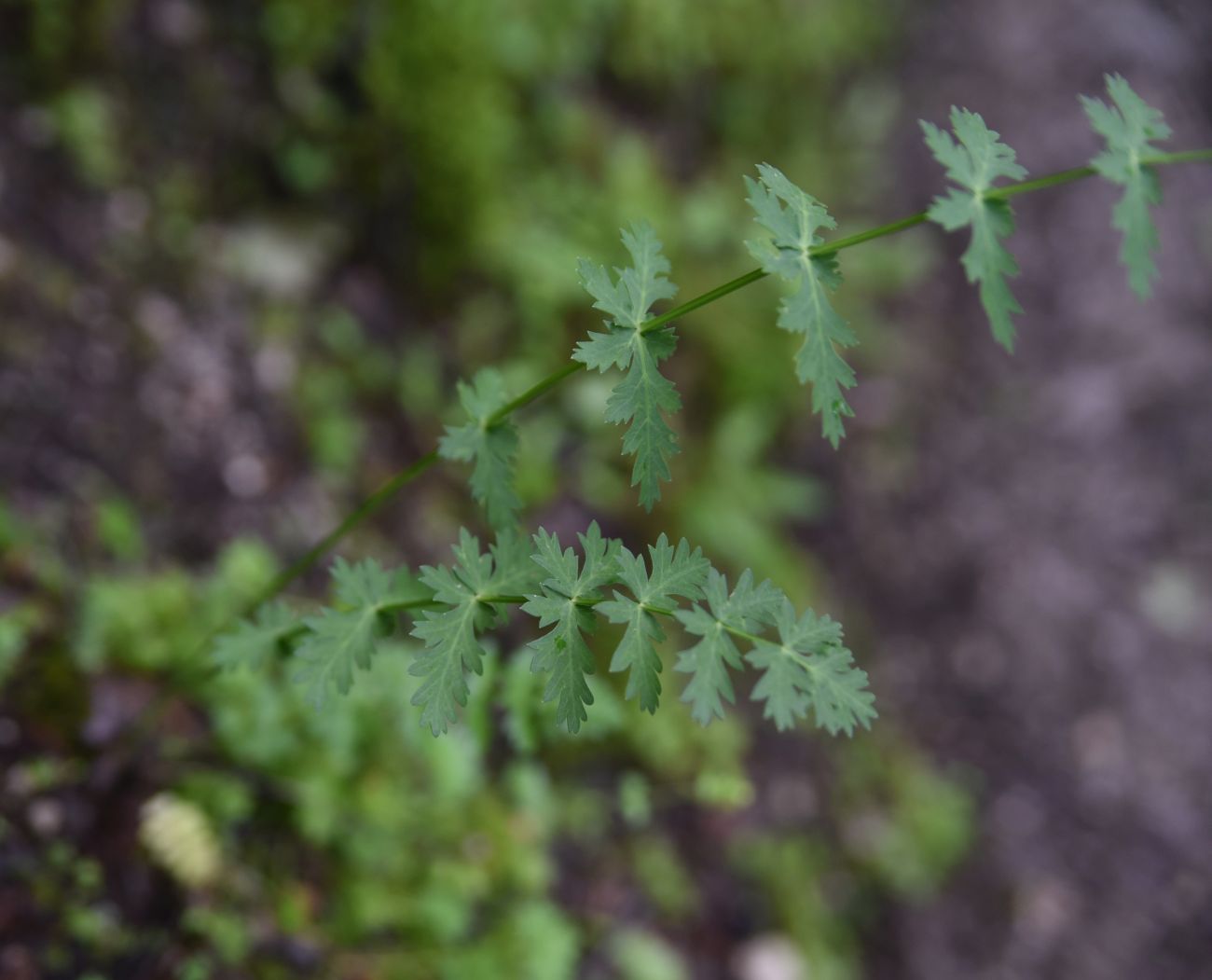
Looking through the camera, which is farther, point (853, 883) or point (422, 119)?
point (853, 883)

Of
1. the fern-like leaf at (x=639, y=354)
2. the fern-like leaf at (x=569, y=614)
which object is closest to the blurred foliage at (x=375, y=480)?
the fern-like leaf at (x=569, y=614)

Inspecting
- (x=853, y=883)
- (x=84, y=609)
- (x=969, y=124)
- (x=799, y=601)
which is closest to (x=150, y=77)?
(x=84, y=609)

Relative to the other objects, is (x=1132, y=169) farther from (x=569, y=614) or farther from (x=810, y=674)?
(x=569, y=614)

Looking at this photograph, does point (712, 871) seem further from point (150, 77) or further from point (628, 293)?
point (150, 77)

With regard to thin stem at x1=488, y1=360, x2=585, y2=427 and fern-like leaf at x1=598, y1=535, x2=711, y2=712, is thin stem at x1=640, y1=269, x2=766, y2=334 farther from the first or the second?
fern-like leaf at x1=598, y1=535, x2=711, y2=712

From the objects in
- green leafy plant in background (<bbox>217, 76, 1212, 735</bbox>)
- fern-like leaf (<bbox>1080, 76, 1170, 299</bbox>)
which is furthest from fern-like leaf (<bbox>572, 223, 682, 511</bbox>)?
fern-like leaf (<bbox>1080, 76, 1170, 299</bbox>)

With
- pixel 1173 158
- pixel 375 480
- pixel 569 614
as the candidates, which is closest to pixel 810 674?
pixel 569 614
